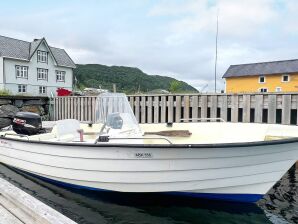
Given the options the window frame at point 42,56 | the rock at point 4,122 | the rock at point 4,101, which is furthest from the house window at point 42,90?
the rock at point 4,122

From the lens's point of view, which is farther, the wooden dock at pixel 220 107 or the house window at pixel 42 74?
the house window at pixel 42 74

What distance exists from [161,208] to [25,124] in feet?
14.1

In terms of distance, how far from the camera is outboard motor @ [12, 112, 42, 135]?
693 cm

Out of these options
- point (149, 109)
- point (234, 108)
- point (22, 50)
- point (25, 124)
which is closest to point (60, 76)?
point (22, 50)

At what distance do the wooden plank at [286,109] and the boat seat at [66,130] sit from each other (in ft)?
17.2

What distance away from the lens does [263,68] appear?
41.3 meters

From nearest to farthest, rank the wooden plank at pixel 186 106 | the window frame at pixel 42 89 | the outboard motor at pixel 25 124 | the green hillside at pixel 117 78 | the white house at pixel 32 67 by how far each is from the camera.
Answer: the outboard motor at pixel 25 124 < the wooden plank at pixel 186 106 < the white house at pixel 32 67 < the window frame at pixel 42 89 < the green hillside at pixel 117 78

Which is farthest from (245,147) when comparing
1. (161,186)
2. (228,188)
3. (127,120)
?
(127,120)

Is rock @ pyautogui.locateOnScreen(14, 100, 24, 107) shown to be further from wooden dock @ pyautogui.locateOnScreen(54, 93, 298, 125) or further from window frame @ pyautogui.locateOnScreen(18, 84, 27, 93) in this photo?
window frame @ pyautogui.locateOnScreen(18, 84, 27, 93)

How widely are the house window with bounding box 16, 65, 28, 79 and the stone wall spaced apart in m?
19.7

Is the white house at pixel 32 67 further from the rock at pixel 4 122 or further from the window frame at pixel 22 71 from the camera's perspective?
the rock at pixel 4 122

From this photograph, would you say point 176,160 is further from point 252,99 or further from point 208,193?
point 252,99

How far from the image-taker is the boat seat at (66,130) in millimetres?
6214

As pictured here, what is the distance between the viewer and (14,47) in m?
32.6
